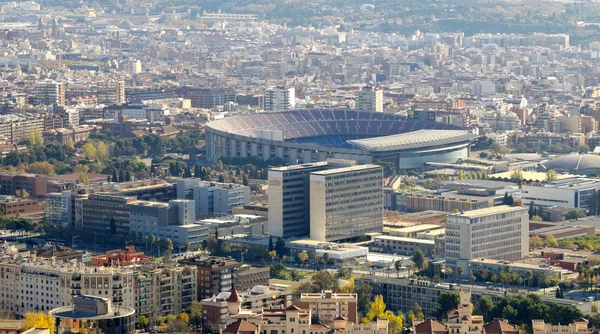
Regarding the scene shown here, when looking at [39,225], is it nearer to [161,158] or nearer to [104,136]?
[161,158]

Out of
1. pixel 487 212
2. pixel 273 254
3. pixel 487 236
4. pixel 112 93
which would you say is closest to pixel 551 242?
pixel 487 212

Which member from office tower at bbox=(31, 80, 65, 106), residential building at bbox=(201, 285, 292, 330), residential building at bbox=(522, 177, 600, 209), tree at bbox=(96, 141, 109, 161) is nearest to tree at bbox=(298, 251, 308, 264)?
→ residential building at bbox=(201, 285, 292, 330)

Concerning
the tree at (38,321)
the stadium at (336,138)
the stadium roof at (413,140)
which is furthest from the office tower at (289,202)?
the stadium roof at (413,140)

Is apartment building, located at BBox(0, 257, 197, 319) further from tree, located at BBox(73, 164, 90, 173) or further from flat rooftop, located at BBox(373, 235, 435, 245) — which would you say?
tree, located at BBox(73, 164, 90, 173)

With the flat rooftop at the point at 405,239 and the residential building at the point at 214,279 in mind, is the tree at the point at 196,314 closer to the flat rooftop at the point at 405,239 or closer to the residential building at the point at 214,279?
the residential building at the point at 214,279

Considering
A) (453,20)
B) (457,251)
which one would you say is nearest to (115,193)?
(457,251)

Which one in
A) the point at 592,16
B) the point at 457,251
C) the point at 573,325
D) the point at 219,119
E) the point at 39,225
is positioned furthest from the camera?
the point at 592,16
